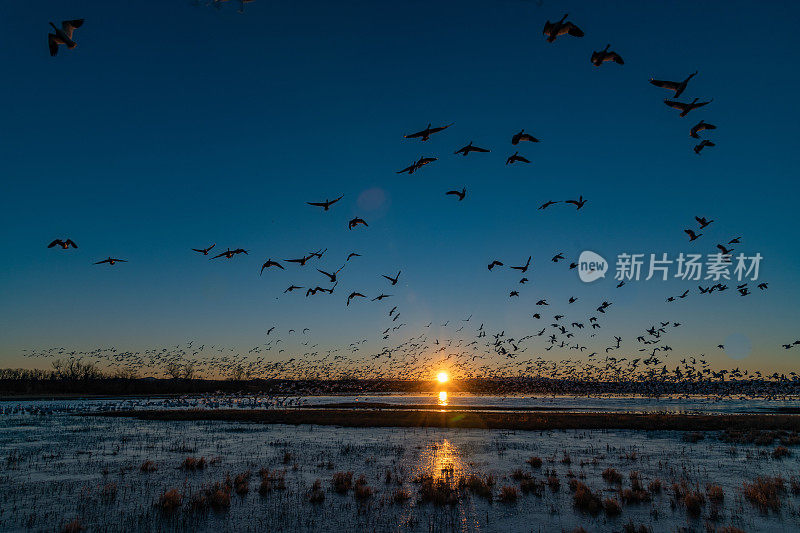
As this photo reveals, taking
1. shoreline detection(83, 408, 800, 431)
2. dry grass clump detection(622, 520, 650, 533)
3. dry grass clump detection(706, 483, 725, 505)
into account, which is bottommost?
shoreline detection(83, 408, 800, 431)

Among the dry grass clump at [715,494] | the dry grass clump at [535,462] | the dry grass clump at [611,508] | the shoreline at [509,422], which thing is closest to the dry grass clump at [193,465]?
the dry grass clump at [535,462]

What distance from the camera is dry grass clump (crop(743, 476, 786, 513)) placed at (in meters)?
19.2

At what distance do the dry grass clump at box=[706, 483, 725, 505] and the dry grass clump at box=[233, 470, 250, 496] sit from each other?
2023 cm

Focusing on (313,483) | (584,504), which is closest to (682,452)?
(584,504)

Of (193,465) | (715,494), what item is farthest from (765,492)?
(193,465)

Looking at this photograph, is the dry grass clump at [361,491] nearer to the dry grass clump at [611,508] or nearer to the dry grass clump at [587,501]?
the dry grass clump at [587,501]

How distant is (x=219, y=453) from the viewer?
32.6 metres

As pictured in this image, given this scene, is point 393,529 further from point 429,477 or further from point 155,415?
point 155,415

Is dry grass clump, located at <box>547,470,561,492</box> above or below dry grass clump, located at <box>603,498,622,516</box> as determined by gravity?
below

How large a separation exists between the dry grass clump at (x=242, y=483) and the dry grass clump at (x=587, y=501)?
47.6ft

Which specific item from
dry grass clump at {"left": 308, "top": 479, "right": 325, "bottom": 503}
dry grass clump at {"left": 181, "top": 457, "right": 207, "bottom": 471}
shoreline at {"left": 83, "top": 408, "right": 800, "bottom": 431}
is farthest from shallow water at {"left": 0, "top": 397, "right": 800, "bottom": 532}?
shoreline at {"left": 83, "top": 408, "right": 800, "bottom": 431}

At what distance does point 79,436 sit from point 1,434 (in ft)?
26.6

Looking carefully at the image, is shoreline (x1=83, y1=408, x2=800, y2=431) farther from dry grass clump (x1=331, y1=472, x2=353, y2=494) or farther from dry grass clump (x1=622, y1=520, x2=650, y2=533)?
dry grass clump (x1=622, y1=520, x2=650, y2=533)

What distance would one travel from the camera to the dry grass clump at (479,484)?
2094 cm
